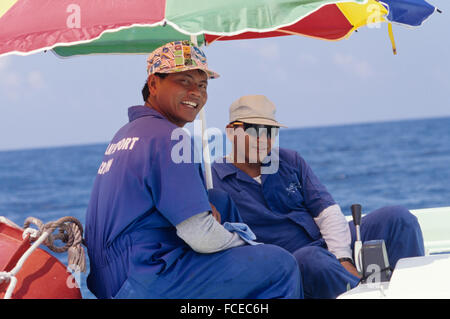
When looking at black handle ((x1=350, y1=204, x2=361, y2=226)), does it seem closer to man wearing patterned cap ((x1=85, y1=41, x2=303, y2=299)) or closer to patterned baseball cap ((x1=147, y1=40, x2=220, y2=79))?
man wearing patterned cap ((x1=85, y1=41, x2=303, y2=299))

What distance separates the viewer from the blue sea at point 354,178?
21109mm

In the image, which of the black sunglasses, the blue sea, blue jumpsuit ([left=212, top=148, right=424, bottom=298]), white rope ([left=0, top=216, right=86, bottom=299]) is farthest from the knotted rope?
the blue sea

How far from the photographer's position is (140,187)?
237 centimetres

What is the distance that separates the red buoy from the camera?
2.47 meters

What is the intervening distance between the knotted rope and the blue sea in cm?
1504

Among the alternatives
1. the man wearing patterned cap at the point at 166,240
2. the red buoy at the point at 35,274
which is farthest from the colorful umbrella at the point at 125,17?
the red buoy at the point at 35,274

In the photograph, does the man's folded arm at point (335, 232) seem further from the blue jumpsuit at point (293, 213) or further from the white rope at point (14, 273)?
the white rope at point (14, 273)

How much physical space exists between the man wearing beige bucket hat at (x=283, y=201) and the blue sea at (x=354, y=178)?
13960mm

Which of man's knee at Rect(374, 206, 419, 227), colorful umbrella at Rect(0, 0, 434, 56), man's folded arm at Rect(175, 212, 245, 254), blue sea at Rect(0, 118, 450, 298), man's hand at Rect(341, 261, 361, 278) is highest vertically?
colorful umbrella at Rect(0, 0, 434, 56)

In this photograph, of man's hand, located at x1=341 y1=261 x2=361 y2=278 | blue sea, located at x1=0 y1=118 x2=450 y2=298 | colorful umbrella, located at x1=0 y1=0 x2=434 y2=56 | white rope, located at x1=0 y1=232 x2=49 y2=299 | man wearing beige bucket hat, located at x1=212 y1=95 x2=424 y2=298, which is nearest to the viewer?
colorful umbrella, located at x1=0 y1=0 x2=434 y2=56

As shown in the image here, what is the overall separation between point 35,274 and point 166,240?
55 centimetres

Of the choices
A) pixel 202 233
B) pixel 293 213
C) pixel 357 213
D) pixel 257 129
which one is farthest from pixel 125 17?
pixel 293 213

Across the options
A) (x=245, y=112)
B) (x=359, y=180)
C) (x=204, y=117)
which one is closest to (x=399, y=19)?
(x=245, y=112)
